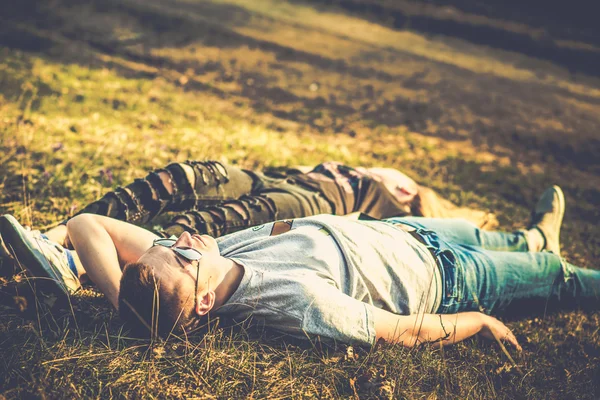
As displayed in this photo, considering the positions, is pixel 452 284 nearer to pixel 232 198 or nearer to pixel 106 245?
pixel 232 198

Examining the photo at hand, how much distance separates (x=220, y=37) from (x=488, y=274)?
297 inches

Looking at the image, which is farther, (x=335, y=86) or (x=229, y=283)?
(x=335, y=86)

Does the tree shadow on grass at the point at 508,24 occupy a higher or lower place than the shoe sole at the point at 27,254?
higher

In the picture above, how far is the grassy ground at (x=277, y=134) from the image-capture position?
224 cm

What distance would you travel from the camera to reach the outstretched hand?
2617 millimetres

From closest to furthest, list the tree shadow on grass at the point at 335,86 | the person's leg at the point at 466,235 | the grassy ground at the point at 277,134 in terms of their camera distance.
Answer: the grassy ground at the point at 277,134
the person's leg at the point at 466,235
the tree shadow on grass at the point at 335,86

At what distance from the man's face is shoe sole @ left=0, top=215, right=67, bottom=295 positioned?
54 cm

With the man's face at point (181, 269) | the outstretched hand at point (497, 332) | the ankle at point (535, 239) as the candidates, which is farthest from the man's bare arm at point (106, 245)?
the ankle at point (535, 239)

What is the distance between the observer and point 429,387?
227 centimetres

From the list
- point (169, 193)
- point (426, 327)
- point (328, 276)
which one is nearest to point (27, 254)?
point (169, 193)

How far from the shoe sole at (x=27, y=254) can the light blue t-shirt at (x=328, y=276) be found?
840 mm

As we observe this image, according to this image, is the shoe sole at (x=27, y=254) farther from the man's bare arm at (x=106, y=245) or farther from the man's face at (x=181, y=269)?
the man's face at (x=181, y=269)

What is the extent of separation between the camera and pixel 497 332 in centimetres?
263

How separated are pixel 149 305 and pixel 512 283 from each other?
2041 mm
